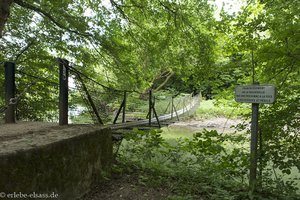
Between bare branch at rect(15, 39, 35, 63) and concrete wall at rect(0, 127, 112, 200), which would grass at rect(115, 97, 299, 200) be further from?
bare branch at rect(15, 39, 35, 63)

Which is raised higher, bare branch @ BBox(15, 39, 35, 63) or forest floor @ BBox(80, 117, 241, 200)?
bare branch @ BBox(15, 39, 35, 63)

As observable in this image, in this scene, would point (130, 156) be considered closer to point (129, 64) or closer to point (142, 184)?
point (142, 184)

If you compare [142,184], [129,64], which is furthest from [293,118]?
[129,64]

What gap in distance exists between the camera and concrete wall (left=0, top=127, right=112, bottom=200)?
4.90ft

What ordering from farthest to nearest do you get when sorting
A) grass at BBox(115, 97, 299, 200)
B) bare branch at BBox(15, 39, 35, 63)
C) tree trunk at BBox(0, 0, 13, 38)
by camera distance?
bare branch at BBox(15, 39, 35, 63), tree trunk at BBox(0, 0, 13, 38), grass at BBox(115, 97, 299, 200)

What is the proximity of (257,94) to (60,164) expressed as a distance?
2.01 meters

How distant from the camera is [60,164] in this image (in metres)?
1.90

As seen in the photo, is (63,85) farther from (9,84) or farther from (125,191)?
(125,191)

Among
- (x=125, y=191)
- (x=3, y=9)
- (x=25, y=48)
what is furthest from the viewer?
(x=25, y=48)

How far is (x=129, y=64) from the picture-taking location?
17.4 ft

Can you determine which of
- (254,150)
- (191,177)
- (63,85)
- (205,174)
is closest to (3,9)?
(63,85)

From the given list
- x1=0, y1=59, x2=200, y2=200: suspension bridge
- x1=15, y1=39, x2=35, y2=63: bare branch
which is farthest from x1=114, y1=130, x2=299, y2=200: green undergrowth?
x1=15, y1=39, x2=35, y2=63: bare branch

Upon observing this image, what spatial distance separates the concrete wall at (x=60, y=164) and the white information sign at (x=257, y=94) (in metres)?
1.55

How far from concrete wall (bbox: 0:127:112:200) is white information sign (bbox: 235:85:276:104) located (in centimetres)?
155
